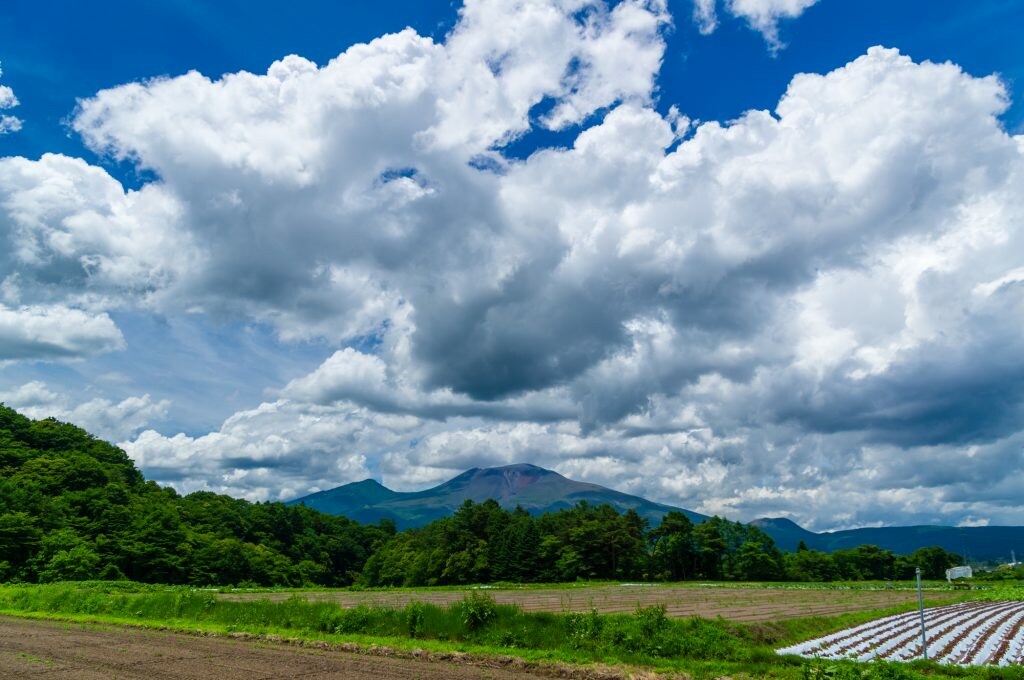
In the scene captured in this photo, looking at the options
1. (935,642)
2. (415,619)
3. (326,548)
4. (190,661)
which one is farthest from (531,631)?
(326,548)

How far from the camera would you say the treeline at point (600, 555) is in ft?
360

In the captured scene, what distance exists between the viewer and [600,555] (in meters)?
112

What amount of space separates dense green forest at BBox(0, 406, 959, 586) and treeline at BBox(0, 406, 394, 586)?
29cm

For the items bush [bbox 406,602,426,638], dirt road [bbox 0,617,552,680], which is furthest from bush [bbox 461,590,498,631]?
dirt road [bbox 0,617,552,680]

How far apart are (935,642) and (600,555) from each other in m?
88.8

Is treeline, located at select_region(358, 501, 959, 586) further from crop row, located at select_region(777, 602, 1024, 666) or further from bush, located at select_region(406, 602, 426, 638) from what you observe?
bush, located at select_region(406, 602, 426, 638)

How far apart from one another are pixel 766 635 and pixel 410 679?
17032 millimetres

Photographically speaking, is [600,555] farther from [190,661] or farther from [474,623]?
[190,661]

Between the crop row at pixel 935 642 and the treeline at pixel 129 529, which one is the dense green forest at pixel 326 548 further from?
the crop row at pixel 935 642

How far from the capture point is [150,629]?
86.6 ft

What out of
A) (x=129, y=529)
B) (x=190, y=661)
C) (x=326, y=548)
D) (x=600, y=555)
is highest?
(x=190, y=661)

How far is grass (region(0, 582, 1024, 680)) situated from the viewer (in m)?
16.1

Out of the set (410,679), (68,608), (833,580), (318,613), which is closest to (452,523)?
(833,580)

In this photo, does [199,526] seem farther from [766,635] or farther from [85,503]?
[766,635]
